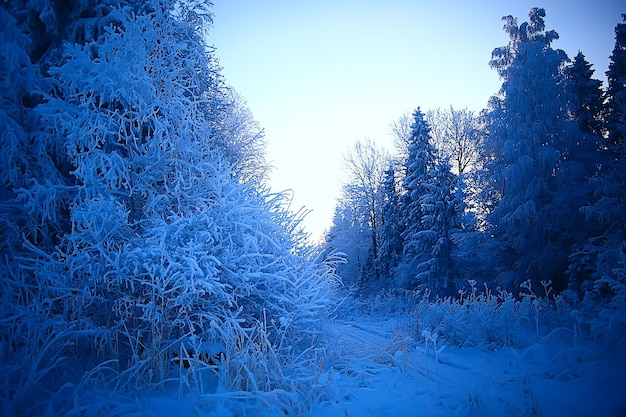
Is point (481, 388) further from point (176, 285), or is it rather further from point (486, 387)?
point (176, 285)

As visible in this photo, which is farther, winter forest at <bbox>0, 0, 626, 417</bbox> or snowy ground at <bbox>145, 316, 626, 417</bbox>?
winter forest at <bbox>0, 0, 626, 417</bbox>

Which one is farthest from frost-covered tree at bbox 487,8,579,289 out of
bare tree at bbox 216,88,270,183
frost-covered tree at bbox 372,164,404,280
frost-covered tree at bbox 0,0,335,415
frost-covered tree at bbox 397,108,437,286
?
bare tree at bbox 216,88,270,183

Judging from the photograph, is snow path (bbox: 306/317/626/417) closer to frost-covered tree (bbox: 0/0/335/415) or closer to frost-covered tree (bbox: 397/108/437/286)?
frost-covered tree (bbox: 0/0/335/415)

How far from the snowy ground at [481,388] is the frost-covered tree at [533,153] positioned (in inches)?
365

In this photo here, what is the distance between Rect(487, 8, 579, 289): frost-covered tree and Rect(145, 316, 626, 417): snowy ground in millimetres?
9268

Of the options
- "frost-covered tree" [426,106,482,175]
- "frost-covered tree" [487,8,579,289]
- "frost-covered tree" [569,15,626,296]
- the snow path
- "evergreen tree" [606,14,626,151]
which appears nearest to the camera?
the snow path

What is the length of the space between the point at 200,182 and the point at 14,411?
3.52 m

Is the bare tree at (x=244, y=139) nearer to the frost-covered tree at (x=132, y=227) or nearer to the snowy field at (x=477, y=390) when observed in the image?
the frost-covered tree at (x=132, y=227)

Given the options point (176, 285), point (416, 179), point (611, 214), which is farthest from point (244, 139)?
point (611, 214)

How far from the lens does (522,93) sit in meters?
12.6

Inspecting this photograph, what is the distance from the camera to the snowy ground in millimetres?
2506

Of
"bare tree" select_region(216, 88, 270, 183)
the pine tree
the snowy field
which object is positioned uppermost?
"bare tree" select_region(216, 88, 270, 183)

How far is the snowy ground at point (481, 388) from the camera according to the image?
98.7 inches

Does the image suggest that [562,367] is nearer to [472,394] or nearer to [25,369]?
[472,394]
